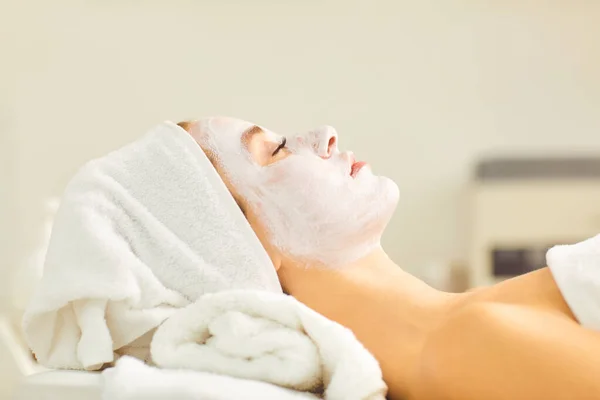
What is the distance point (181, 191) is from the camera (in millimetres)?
960

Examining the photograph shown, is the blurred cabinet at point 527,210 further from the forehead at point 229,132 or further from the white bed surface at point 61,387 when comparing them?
the white bed surface at point 61,387

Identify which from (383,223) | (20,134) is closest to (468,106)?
(20,134)

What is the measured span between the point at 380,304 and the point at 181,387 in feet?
1.00

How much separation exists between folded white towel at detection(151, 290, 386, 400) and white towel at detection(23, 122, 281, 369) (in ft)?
0.27

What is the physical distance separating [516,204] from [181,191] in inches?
78.2

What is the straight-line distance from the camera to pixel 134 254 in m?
0.92

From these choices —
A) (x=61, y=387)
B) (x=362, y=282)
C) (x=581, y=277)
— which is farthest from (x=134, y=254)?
(x=581, y=277)

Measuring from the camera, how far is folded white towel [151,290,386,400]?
0.74 meters

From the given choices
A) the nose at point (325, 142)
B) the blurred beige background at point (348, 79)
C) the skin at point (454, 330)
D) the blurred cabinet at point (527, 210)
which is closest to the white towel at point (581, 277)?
the skin at point (454, 330)

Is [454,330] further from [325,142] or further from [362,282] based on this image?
[325,142]

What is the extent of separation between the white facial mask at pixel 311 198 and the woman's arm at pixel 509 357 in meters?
0.21

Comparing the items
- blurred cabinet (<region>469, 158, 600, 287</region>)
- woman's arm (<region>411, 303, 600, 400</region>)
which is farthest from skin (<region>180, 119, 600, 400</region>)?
blurred cabinet (<region>469, 158, 600, 287</region>)

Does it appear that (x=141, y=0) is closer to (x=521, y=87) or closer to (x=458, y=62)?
(x=458, y=62)

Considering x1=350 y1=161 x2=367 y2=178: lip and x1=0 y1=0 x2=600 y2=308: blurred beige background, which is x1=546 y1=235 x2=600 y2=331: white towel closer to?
x1=350 y1=161 x2=367 y2=178: lip
